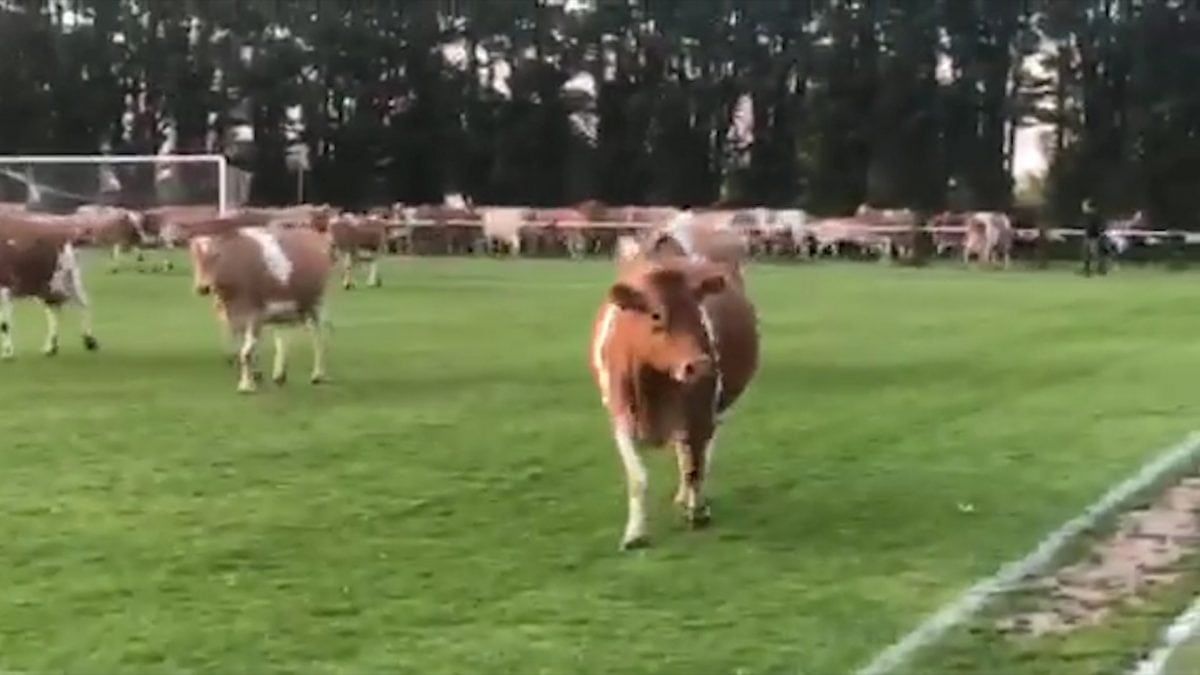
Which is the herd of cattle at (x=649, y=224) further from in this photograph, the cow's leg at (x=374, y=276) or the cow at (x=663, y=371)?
the cow at (x=663, y=371)

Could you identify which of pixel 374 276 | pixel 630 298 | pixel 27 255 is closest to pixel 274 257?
pixel 27 255

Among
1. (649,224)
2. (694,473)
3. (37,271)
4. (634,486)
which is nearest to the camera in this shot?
(634,486)

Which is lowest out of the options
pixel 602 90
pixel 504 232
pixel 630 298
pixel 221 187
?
pixel 504 232

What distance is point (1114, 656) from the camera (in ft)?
22.4

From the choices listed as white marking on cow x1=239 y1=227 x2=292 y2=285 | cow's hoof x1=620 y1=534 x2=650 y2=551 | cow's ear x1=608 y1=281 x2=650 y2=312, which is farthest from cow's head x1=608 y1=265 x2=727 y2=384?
white marking on cow x1=239 y1=227 x2=292 y2=285

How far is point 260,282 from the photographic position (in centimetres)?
1523

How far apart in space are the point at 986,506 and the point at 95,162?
31260 millimetres

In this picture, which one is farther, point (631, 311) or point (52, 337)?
point (52, 337)

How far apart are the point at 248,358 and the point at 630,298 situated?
21.5ft

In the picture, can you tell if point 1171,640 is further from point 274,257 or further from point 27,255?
point 27,255

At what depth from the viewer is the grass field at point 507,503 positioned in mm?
7031

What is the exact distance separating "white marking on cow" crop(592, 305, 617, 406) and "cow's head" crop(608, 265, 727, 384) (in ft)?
0.60

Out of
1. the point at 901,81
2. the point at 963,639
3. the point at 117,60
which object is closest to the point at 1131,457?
the point at 963,639

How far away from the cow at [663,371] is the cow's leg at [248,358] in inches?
229
